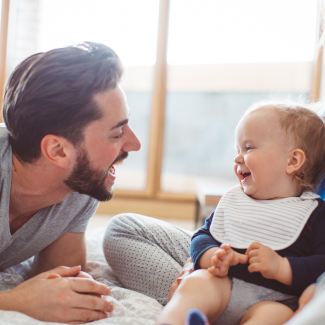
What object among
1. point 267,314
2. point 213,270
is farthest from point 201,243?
point 267,314

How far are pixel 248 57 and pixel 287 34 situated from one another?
39cm

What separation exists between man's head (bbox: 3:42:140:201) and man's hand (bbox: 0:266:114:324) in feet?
1.06

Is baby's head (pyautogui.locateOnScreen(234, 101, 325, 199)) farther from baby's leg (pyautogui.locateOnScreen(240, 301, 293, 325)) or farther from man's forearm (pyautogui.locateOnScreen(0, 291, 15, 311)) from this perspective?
man's forearm (pyautogui.locateOnScreen(0, 291, 15, 311))

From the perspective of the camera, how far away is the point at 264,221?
91 cm

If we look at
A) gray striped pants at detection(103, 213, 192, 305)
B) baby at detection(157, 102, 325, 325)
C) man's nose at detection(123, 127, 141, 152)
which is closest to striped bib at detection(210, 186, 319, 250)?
baby at detection(157, 102, 325, 325)

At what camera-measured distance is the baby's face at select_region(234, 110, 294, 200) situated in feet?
3.12

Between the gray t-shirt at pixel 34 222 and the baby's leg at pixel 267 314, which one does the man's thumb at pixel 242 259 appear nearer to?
the baby's leg at pixel 267 314

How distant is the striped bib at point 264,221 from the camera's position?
0.88 meters

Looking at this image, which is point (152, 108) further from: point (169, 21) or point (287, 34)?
point (287, 34)

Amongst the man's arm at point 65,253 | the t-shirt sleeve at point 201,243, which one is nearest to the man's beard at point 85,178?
the man's arm at point 65,253

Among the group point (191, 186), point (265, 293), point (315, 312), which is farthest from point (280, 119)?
point (191, 186)

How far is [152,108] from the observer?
3.41 metres

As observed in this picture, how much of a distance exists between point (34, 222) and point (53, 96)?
0.42 m

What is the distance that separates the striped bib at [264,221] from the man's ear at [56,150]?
459 mm
